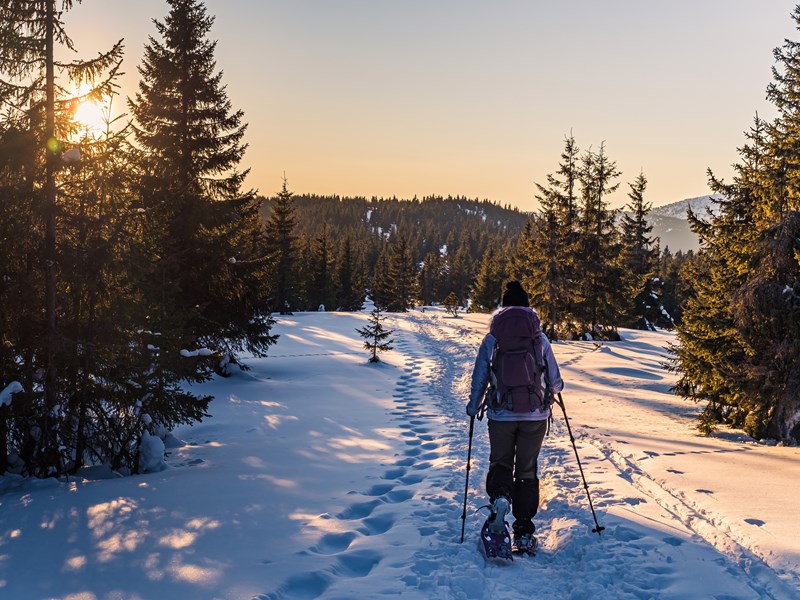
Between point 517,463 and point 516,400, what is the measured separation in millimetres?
698

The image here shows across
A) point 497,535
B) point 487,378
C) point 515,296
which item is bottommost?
point 497,535

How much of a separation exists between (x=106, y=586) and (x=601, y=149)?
3429 cm

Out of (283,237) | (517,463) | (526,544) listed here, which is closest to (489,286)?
(283,237)

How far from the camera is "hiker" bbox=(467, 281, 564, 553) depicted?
16.0ft

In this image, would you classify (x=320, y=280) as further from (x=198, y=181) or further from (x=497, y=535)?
(x=497, y=535)

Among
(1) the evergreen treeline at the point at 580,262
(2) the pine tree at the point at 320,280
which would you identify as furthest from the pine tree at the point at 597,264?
(2) the pine tree at the point at 320,280

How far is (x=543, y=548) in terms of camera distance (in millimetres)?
4855

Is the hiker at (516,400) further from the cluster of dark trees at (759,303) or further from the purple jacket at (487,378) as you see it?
the cluster of dark trees at (759,303)

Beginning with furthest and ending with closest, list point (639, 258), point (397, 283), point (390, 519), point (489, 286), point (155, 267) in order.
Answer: point (489, 286) → point (397, 283) → point (639, 258) → point (155, 267) → point (390, 519)

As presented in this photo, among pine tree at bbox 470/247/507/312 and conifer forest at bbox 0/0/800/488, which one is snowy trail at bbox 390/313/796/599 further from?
pine tree at bbox 470/247/507/312

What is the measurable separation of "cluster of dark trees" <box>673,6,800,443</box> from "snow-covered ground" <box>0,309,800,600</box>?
0.93 metres

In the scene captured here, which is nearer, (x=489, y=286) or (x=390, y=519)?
(x=390, y=519)

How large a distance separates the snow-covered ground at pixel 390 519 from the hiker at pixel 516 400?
1.81 feet

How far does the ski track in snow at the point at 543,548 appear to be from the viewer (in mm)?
4012
